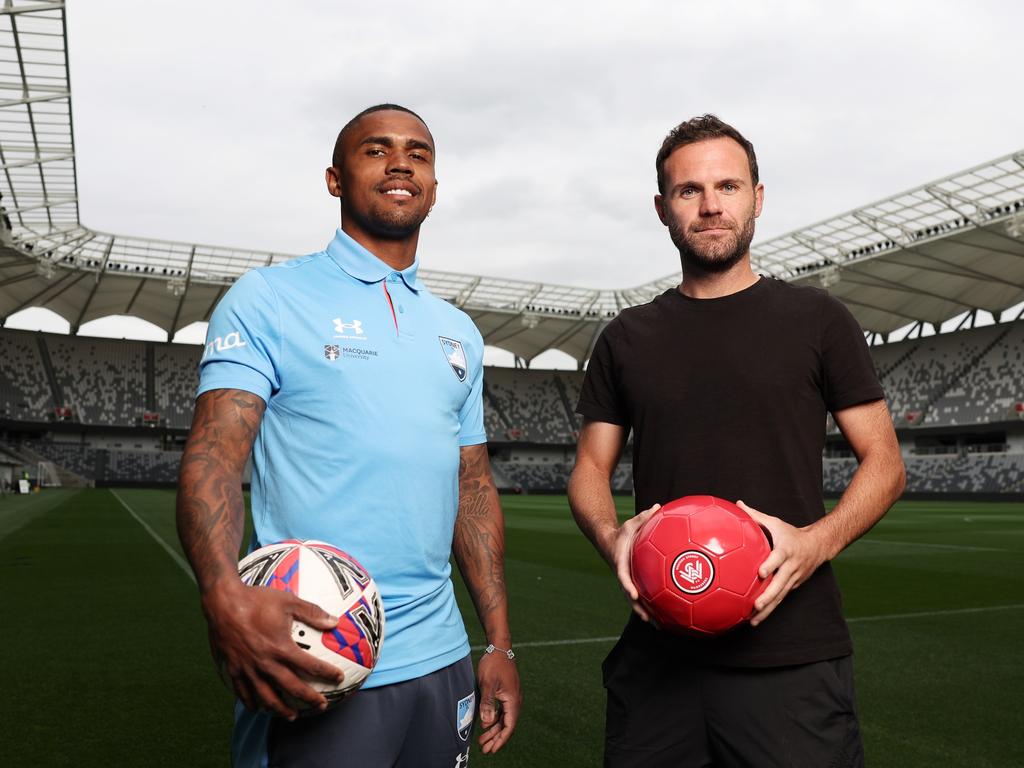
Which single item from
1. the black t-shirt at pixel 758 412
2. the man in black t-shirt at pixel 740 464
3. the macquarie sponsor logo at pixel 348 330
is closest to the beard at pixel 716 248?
the man in black t-shirt at pixel 740 464

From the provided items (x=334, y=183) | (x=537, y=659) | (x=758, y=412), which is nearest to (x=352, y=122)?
(x=334, y=183)

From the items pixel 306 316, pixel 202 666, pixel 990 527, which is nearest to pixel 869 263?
pixel 990 527

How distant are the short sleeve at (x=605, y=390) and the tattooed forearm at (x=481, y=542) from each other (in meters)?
0.39

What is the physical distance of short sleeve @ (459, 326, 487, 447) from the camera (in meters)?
2.55

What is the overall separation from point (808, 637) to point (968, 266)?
132ft

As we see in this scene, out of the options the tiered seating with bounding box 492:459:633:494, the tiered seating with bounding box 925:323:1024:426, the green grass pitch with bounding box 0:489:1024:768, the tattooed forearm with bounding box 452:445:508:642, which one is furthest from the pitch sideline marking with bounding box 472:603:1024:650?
the tiered seating with bounding box 492:459:633:494

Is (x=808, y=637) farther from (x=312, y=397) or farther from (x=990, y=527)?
(x=990, y=527)

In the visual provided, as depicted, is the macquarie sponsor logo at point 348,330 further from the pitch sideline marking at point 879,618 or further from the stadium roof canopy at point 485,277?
the stadium roof canopy at point 485,277

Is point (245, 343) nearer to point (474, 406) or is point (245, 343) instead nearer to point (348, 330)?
point (348, 330)

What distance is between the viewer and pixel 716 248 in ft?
8.16

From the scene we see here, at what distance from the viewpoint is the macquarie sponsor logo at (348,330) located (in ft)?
7.09

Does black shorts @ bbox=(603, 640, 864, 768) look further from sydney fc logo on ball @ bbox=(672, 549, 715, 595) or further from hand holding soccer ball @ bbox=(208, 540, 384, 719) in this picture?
hand holding soccer ball @ bbox=(208, 540, 384, 719)

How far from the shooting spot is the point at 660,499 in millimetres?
2541

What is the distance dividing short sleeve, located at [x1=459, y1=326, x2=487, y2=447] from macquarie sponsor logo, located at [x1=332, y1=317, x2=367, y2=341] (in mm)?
393
